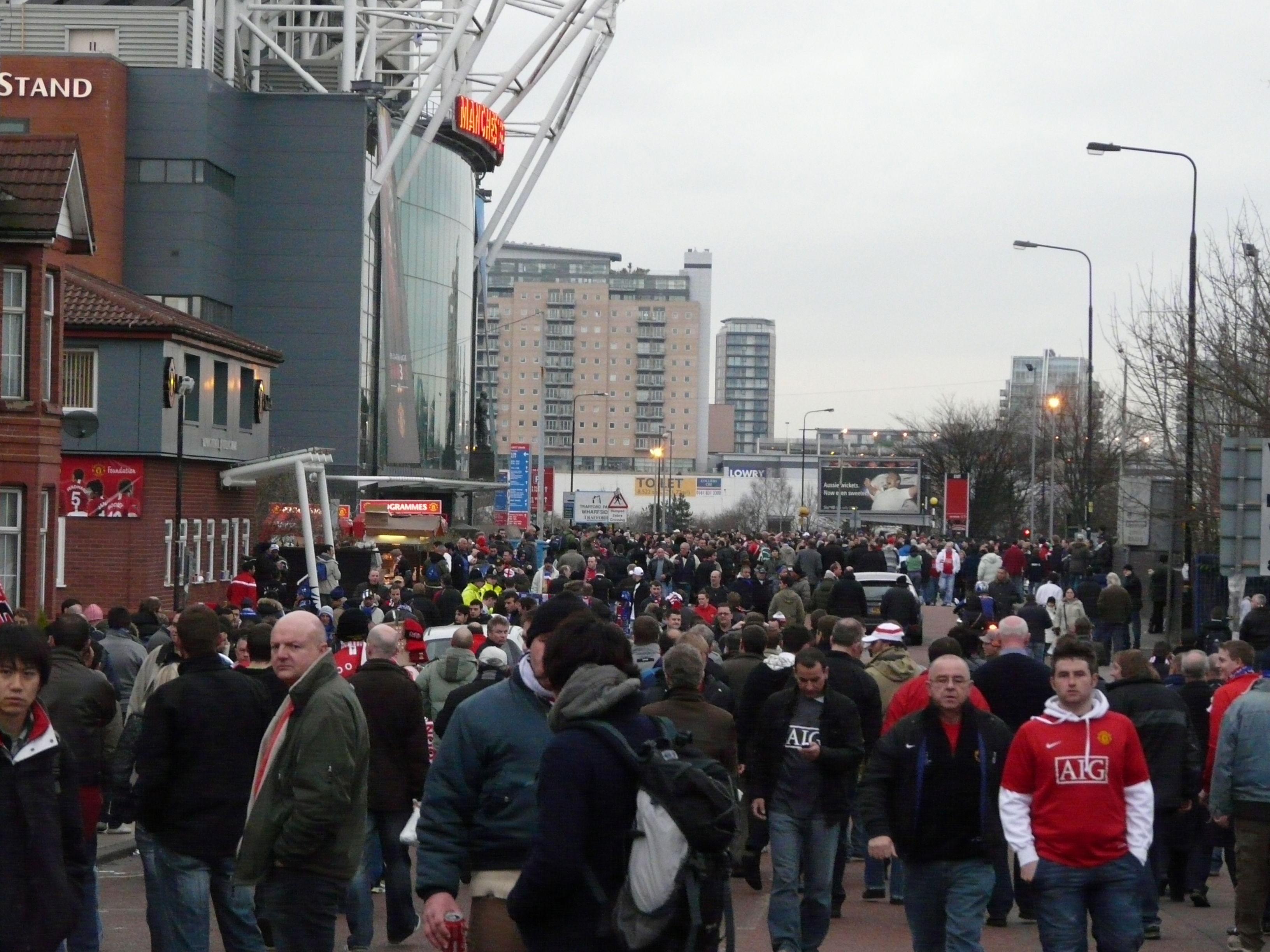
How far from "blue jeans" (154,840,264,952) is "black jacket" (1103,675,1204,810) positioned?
192 inches

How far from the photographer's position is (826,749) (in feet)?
30.9

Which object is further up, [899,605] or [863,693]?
[863,693]

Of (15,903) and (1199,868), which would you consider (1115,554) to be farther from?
(15,903)

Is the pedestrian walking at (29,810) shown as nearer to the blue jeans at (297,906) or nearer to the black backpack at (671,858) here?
the blue jeans at (297,906)

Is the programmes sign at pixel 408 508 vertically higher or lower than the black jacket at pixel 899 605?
higher

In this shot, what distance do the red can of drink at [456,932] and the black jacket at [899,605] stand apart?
22671 mm

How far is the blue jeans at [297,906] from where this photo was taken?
660cm

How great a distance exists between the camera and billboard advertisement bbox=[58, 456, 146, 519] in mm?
35000

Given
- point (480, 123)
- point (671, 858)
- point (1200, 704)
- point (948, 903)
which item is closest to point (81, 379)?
point (1200, 704)

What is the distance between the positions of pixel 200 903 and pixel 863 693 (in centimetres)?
424

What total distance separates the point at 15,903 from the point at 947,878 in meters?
3.74

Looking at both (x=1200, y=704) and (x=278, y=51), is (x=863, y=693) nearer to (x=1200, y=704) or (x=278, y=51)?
(x=1200, y=704)

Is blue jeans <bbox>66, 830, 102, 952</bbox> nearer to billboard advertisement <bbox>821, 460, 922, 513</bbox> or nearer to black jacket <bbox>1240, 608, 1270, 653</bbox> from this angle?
black jacket <bbox>1240, 608, 1270, 653</bbox>

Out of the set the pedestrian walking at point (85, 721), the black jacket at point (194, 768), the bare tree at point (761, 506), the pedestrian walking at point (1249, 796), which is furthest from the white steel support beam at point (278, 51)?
the bare tree at point (761, 506)
